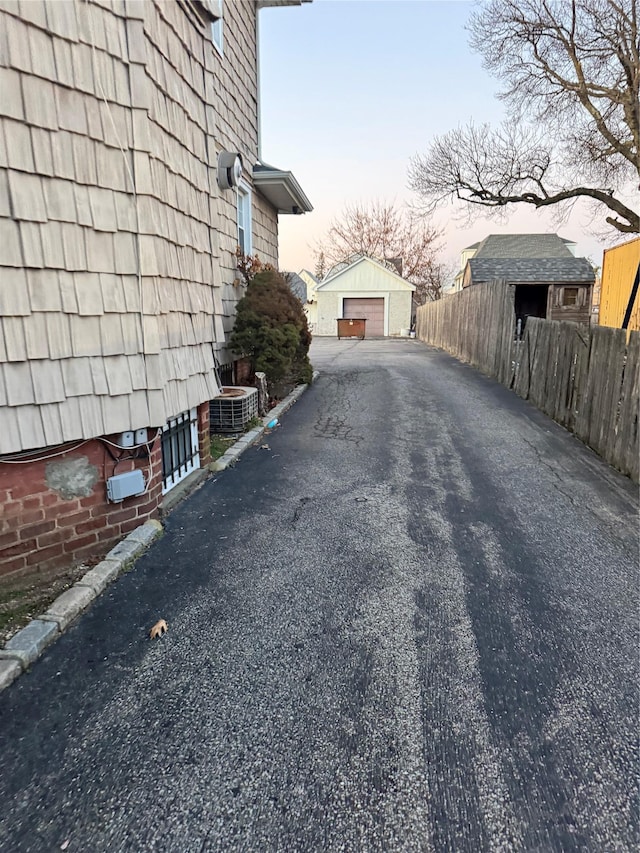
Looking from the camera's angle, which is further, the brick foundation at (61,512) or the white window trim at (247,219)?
the white window trim at (247,219)

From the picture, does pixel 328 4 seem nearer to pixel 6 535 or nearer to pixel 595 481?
pixel 595 481

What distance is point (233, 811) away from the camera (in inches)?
64.8

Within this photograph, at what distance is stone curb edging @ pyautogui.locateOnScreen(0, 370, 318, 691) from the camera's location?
89.5 inches

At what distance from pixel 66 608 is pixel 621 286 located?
11.9 meters

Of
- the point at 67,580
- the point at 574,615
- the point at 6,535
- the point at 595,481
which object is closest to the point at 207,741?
the point at 67,580

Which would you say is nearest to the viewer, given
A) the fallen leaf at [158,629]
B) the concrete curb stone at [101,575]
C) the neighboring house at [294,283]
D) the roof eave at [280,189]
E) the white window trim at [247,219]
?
the fallen leaf at [158,629]

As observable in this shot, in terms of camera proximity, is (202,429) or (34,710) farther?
(202,429)

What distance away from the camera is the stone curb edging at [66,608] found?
89.4 inches

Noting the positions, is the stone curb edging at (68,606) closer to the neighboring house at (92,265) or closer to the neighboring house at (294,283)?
the neighboring house at (92,265)

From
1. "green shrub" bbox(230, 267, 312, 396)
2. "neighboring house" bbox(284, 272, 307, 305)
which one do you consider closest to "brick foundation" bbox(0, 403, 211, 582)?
"green shrub" bbox(230, 267, 312, 396)

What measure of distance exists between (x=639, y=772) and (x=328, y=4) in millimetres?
11767

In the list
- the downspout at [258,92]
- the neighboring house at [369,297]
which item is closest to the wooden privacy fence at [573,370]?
the downspout at [258,92]

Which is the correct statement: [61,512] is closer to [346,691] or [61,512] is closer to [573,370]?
[346,691]

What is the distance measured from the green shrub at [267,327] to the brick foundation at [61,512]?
4.02 meters
